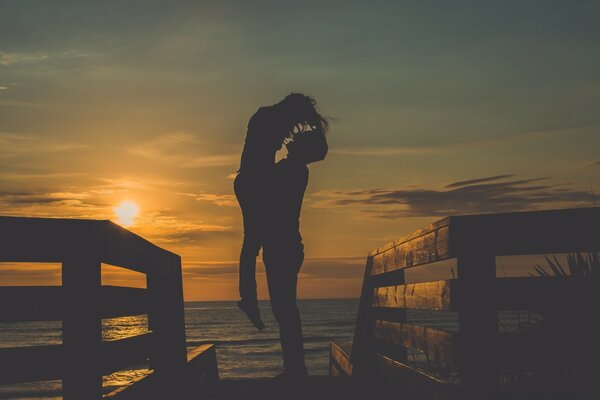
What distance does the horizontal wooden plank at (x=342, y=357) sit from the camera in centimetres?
893

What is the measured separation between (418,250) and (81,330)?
7.76 feet

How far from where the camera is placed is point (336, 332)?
61.7 meters

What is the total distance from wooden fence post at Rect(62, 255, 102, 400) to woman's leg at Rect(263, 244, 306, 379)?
7.34 feet

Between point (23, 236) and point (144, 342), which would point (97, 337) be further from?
point (144, 342)

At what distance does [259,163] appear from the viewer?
18.8 feet

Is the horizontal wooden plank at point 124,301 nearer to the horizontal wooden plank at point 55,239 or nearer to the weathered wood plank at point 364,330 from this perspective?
the horizontal wooden plank at point 55,239

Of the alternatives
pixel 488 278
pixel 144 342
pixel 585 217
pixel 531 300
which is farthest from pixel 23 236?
pixel 585 217

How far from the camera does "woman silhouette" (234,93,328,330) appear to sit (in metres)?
5.75

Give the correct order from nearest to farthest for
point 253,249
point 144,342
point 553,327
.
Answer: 1. point 553,327
2. point 144,342
3. point 253,249

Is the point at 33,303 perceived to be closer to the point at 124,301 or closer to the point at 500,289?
the point at 124,301

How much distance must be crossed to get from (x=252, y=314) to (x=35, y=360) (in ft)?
8.17

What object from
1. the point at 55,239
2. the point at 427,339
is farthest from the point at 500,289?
the point at 55,239

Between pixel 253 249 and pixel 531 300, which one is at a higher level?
pixel 253 249

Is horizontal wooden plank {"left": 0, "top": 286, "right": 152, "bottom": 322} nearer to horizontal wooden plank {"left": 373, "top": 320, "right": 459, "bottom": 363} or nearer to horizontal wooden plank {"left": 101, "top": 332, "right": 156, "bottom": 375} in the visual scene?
horizontal wooden plank {"left": 101, "top": 332, "right": 156, "bottom": 375}
